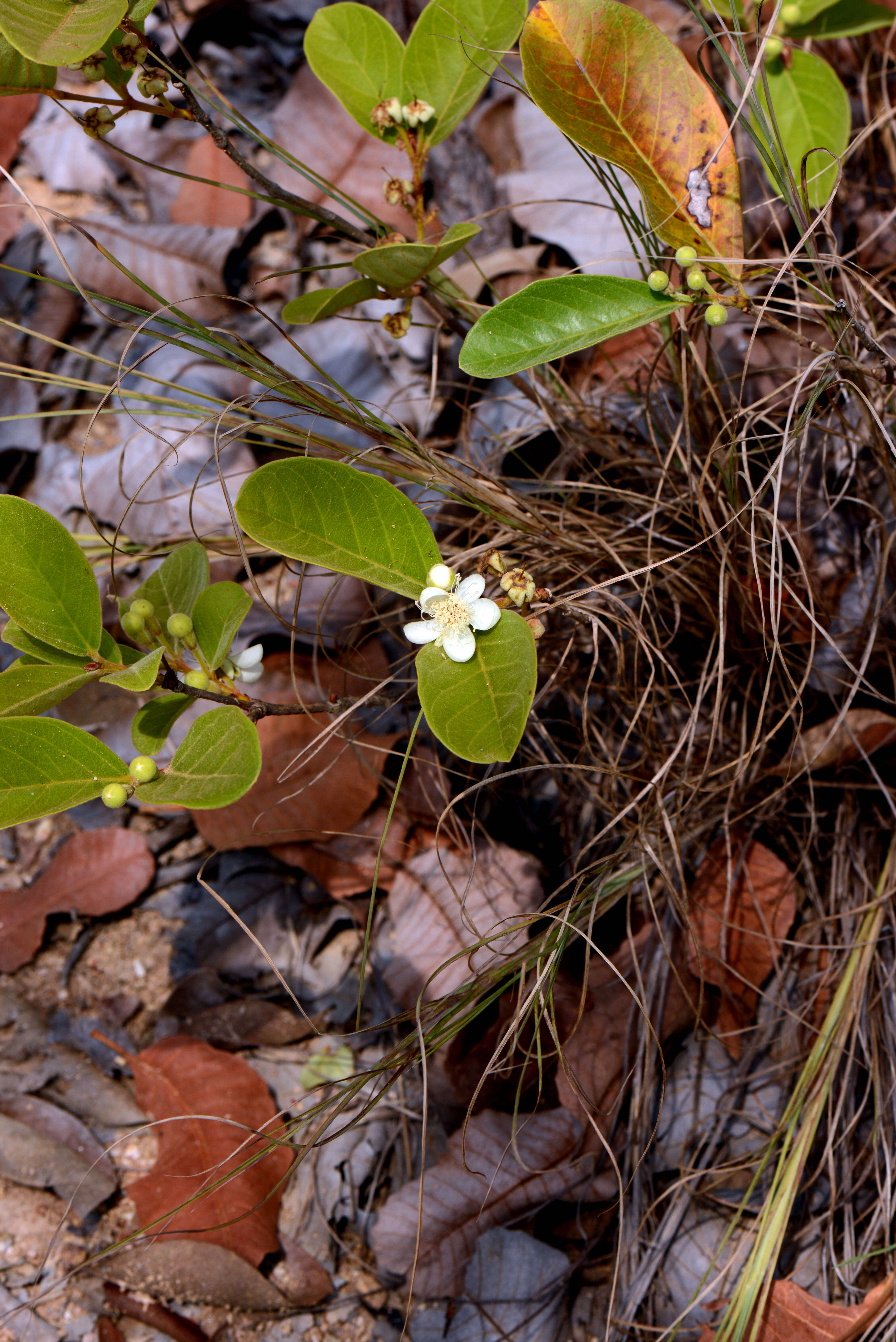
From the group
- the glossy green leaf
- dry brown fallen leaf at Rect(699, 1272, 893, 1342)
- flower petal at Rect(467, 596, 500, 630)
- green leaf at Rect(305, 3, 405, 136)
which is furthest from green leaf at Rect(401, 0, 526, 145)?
dry brown fallen leaf at Rect(699, 1272, 893, 1342)

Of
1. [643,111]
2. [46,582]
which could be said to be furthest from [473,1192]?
[643,111]

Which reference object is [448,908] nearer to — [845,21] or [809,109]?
[809,109]

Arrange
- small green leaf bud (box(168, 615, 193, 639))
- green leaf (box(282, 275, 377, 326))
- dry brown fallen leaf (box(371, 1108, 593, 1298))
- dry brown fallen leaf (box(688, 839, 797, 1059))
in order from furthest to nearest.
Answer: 1. dry brown fallen leaf (box(688, 839, 797, 1059))
2. dry brown fallen leaf (box(371, 1108, 593, 1298))
3. green leaf (box(282, 275, 377, 326))
4. small green leaf bud (box(168, 615, 193, 639))

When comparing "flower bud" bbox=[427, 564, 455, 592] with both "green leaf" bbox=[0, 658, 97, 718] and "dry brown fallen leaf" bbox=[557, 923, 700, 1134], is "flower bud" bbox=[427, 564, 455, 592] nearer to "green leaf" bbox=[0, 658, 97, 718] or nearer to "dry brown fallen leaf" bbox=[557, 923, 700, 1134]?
"green leaf" bbox=[0, 658, 97, 718]

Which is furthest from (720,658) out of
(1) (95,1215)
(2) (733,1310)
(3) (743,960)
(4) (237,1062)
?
(1) (95,1215)

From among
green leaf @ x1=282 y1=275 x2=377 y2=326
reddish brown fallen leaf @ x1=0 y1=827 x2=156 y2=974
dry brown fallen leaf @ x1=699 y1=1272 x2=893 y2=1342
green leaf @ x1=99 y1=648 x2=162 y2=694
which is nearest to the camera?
green leaf @ x1=99 y1=648 x2=162 y2=694

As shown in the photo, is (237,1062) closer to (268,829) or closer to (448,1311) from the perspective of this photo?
(268,829)

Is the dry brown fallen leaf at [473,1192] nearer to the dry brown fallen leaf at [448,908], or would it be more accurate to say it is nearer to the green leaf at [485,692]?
the dry brown fallen leaf at [448,908]
